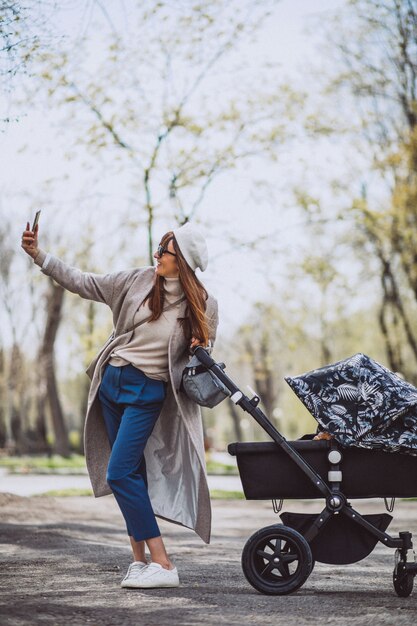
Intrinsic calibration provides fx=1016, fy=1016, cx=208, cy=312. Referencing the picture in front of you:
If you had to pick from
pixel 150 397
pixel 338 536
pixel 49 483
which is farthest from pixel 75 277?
pixel 49 483

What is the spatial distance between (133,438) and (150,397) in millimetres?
236

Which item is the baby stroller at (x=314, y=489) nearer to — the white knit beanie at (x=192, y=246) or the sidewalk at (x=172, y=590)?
the sidewalk at (x=172, y=590)

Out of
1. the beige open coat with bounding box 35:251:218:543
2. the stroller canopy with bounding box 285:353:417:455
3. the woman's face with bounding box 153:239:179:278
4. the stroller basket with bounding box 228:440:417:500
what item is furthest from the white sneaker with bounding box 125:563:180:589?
the woman's face with bounding box 153:239:179:278

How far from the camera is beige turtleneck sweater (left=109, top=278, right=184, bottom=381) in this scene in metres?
5.44

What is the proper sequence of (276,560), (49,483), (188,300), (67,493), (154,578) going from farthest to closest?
(49,483) < (67,493) < (188,300) < (154,578) < (276,560)

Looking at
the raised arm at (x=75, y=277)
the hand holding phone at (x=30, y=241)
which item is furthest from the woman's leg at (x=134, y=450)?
the hand holding phone at (x=30, y=241)

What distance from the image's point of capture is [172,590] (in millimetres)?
5238

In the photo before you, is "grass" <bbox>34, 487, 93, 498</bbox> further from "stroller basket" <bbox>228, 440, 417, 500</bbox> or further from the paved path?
"stroller basket" <bbox>228, 440, 417, 500</bbox>

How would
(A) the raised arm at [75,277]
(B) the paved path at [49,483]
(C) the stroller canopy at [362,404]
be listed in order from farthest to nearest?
(B) the paved path at [49,483] < (A) the raised arm at [75,277] < (C) the stroller canopy at [362,404]

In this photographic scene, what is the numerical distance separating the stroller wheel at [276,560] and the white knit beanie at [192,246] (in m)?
1.47

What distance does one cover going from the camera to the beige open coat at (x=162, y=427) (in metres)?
5.54

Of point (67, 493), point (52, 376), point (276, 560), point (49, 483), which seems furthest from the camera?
point (52, 376)

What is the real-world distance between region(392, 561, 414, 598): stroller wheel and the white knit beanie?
1.90 meters

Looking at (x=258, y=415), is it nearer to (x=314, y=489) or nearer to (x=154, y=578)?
(x=314, y=489)
